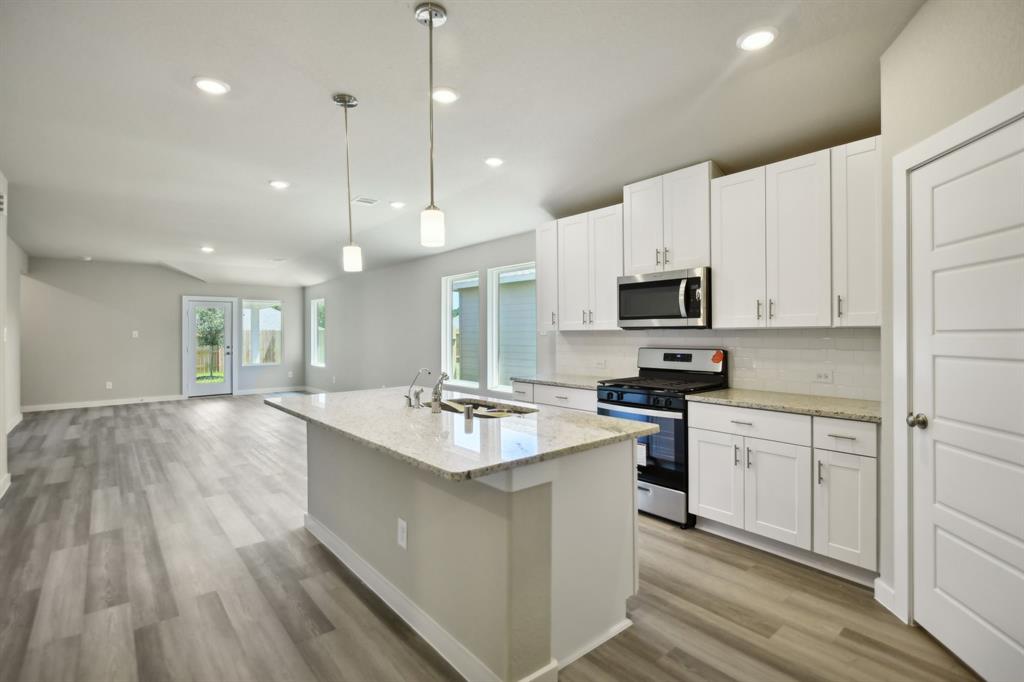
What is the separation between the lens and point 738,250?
3.20 m

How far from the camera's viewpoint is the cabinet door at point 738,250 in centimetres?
310

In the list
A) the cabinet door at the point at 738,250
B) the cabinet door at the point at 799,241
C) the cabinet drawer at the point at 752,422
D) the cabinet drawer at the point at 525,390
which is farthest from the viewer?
the cabinet drawer at the point at 525,390

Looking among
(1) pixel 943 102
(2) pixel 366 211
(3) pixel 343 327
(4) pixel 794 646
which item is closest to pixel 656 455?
(4) pixel 794 646

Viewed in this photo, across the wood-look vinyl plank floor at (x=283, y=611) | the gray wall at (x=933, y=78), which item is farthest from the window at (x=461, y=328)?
the gray wall at (x=933, y=78)

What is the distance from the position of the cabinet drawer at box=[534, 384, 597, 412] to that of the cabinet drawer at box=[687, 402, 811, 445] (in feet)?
2.77

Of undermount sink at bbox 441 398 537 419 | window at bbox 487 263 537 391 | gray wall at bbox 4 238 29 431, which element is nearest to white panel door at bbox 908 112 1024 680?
undermount sink at bbox 441 398 537 419

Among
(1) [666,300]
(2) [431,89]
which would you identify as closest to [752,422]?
(1) [666,300]

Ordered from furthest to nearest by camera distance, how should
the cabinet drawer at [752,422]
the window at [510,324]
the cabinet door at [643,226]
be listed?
the window at [510,324] < the cabinet door at [643,226] < the cabinet drawer at [752,422]

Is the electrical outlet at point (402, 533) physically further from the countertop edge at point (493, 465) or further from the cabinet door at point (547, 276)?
the cabinet door at point (547, 276)

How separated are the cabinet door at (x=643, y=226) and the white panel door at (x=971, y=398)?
1.64 m

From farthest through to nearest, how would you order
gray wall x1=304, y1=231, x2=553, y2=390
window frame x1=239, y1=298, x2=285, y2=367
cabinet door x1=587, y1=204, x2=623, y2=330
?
window frame x1=239, y1=298, x2=285, y2=367, gray wall x1=304, y1=231, x2=553, y2=390, cabinet door x1=587, y1=204, x2=623, y2=330

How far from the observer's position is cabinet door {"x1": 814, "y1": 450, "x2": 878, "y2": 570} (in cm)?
242

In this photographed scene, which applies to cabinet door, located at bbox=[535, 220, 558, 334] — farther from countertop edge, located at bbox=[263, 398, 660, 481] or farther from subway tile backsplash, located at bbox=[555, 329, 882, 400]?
countertop edge, located at bbox=[263, 398, 660, 481]

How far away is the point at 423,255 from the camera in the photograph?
7012 millimetres
